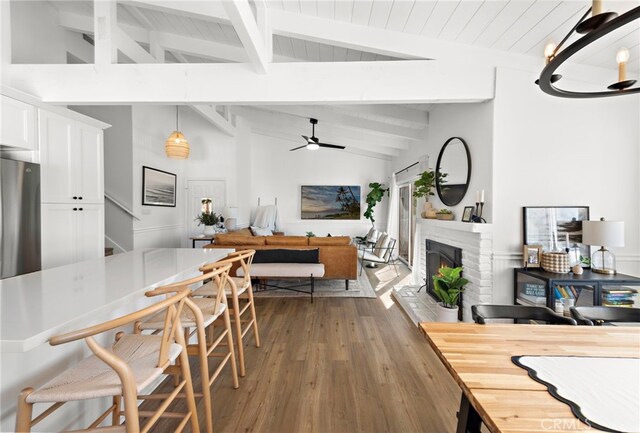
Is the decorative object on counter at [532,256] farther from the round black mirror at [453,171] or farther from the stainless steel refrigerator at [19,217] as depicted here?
the stainless steel refrigerator at [19,217]

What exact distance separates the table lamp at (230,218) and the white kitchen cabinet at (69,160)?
2920 millimetres

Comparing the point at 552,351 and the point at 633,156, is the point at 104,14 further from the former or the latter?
the point at 633,156

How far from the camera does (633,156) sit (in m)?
2.74

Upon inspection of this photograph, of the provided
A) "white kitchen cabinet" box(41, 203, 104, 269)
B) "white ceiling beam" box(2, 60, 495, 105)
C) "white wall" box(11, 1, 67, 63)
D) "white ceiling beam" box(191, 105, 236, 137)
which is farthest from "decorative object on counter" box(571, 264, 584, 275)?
"white wall" box(11, 1, 67, 63)

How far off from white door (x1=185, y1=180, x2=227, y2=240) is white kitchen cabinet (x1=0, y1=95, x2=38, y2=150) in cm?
413

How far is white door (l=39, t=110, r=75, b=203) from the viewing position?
2.67m

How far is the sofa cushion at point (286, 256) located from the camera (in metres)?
A: 4.18

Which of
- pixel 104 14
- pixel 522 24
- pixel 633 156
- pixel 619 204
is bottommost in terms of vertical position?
pixel 619 204

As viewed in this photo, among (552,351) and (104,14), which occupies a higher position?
(104,14)

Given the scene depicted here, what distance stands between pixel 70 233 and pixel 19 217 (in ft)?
1.95

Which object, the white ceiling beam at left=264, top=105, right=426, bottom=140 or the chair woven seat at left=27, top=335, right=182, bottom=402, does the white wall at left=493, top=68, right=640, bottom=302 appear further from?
the chair woven seat at left=27, top=335, right=182, bottom=402

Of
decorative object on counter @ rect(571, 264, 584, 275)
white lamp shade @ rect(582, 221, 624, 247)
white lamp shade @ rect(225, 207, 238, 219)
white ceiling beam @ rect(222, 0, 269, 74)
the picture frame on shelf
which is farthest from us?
white lamp shade @ rect(225, 207, 238, 219)

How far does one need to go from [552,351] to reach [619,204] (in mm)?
2694

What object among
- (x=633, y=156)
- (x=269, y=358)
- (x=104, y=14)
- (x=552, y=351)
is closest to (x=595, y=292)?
(x=633, y=156)
